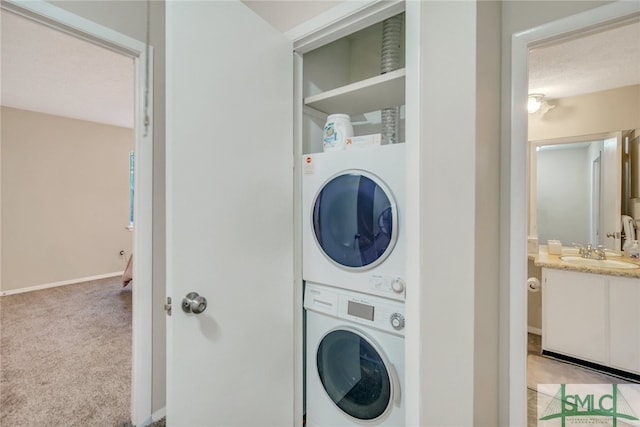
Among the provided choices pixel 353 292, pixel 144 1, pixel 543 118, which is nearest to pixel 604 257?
pixel 543 118

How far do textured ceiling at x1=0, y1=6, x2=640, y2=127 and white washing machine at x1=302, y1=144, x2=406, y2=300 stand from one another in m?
0.86

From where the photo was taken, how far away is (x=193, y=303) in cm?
92

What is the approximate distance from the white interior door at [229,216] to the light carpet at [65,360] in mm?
1050

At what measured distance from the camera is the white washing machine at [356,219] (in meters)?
1.12

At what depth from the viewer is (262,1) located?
1.73m

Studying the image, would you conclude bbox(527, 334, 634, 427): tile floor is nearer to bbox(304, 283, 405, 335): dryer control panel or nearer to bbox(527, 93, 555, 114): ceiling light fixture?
bbox(304, 283, 405, 335): dryer control panel

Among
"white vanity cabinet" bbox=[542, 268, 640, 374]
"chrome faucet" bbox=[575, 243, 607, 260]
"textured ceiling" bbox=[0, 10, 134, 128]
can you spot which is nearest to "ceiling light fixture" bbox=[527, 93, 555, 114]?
"chrome faucet" bbox=[575, 243, 607, 260]

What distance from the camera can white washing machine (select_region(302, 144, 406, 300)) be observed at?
1121mm

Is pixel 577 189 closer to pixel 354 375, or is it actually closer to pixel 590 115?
pixel 590 115

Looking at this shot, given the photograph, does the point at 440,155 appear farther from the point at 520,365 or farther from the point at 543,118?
the point at 543,118

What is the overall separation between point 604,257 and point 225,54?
9.82 ft

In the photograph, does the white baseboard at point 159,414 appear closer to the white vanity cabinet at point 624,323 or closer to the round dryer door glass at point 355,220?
the round dryer door glass at point 355,220

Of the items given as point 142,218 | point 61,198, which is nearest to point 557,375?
point 142,218

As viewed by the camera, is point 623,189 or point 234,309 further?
point 623,189
